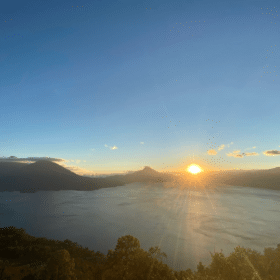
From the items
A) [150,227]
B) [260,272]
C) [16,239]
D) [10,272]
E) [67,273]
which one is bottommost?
[150,227]

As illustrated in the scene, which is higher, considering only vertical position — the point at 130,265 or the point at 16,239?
the point at 130,265

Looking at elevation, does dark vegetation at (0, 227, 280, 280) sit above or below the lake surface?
above

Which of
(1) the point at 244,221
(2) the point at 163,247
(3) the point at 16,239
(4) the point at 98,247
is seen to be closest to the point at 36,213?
(4) the point at 98,247

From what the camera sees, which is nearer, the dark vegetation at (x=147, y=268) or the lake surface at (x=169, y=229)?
the dark vegetation at (x=147, y=268)

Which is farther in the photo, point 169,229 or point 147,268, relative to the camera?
point 169,229

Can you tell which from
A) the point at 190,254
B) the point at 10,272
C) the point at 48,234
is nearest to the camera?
the point at 10,272

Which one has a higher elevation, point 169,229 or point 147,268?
point 147,268

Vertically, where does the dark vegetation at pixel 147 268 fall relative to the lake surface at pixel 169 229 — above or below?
above

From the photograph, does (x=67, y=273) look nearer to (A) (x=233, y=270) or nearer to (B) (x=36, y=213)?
(A) (x=233, y=270)

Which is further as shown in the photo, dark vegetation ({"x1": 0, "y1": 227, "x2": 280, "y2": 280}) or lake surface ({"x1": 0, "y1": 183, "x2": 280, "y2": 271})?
lake surface ({"x1": 0, "y1": 183, "x2": 280, "y2": 271})

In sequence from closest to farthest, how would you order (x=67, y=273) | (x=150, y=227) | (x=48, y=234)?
(x=67, y=273)
(x=48, y=234)
(x=150, y=227)

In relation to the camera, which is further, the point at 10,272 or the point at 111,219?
the point at 111,219
